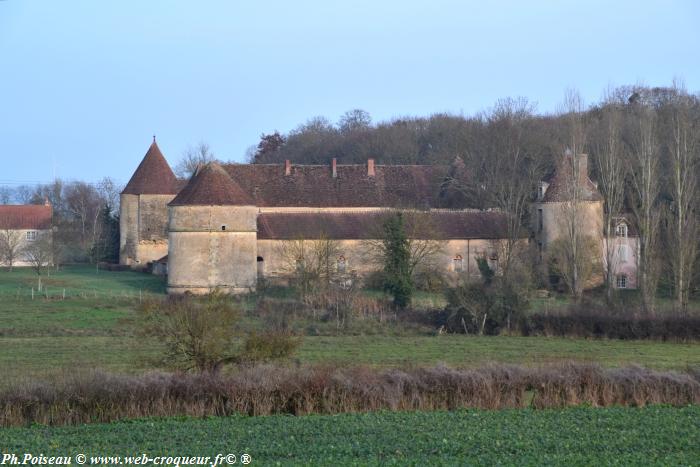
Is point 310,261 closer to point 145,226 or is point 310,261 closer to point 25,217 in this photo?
point 145,226

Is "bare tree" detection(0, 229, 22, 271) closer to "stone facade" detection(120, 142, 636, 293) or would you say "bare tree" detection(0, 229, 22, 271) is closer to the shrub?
"stone facade" detection(120, 142, 636, 293)

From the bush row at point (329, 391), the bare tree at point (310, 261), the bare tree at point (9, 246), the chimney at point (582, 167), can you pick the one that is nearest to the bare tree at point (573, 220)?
the chimney at point (582, 167)

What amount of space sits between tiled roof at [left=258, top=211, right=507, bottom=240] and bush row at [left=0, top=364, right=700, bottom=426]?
21.8 meters

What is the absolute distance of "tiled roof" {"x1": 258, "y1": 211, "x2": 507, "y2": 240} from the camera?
39.0 metres

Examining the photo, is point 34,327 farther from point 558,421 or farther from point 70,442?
point 558,421

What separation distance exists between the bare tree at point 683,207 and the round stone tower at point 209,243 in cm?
1581

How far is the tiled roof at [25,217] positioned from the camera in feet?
190

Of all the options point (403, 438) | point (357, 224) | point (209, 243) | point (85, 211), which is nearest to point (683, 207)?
point (357, 224)

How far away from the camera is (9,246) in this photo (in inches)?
1982

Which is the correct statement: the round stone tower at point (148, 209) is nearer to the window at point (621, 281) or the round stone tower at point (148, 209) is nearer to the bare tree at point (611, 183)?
the window at point (621, 281)

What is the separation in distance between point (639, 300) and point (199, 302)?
17225mm

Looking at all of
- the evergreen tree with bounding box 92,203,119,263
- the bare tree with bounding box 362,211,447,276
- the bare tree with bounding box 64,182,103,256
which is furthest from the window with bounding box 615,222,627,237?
the bare tree with bounding box 64,182,103,256

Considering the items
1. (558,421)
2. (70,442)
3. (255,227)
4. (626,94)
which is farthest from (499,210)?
(70,442)

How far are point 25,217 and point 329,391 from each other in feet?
159
